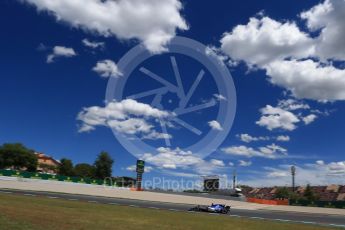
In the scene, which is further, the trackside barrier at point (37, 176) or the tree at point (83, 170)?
the tree at point (83, 170)

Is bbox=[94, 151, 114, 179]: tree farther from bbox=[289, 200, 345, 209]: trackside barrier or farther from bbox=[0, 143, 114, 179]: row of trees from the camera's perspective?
bbox=[289, 200, 345, 209]: trackside barrier

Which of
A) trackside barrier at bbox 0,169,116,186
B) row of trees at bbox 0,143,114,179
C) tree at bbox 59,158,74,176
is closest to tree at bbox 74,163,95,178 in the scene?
tree at bbox 59,158,74,176

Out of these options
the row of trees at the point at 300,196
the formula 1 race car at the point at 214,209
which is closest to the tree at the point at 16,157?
the row of trees at the point at 300,196

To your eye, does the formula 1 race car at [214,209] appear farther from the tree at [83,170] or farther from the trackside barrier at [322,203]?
the tree at [83,170]

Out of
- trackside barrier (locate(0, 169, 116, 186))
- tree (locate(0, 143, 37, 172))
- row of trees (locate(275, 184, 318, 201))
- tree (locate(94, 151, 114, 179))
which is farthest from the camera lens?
tree (locate(0, 143, 37, 172))

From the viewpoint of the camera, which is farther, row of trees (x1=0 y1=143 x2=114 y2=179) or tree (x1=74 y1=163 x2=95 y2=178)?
tree (x1=74 y1=163 x2=95 y2=178)

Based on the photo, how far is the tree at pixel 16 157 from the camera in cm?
14375

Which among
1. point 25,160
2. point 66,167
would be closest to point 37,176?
point 25,160

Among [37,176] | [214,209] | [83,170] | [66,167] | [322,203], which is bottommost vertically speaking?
[214,209]

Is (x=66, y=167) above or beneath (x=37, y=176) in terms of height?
above

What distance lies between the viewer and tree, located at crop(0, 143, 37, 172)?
14375cm

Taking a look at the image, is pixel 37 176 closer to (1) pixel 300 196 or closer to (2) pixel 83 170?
(2) pixel 83 170

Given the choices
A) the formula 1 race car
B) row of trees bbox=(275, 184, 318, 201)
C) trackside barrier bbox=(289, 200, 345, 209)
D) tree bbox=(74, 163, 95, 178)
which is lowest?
the formula 1 race car

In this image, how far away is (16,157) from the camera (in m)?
143
